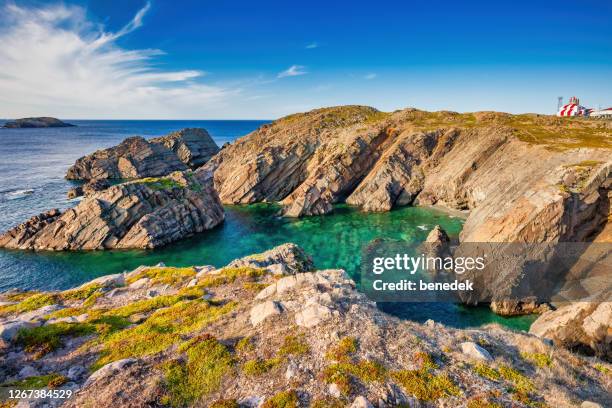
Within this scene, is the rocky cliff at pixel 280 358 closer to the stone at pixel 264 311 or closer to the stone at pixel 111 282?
the stone at pixel 264 311

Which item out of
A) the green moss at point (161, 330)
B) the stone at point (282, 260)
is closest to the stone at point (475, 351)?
the green moss at point (161, 330)

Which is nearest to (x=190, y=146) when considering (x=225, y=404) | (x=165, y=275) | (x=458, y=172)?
(x=458, y=172)

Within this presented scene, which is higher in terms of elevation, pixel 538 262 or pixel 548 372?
pixel 548 372

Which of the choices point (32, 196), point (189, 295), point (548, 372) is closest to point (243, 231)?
point (189, 295)

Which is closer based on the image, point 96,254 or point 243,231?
point 96,254

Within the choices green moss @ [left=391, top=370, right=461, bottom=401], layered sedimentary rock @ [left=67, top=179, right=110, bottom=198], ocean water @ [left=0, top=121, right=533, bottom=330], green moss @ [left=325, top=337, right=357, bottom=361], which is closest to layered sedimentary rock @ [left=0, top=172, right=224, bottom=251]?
ocean water @ [left=0, top=121, right=533, bottom=330]

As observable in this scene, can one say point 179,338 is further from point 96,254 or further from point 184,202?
point 184,202
